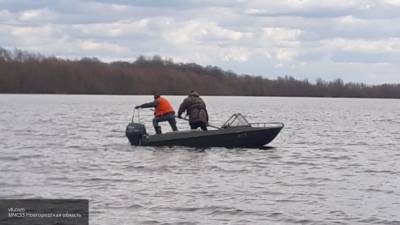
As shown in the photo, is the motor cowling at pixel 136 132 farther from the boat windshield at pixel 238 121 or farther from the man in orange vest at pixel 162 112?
the boat windshield at pixel 238 121

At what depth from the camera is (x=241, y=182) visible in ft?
70.0

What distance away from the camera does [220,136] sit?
92.9 feet

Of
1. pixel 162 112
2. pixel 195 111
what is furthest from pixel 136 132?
pixel 195 111

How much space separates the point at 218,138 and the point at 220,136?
13 centimetres

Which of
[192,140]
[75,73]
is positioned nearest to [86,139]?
[192,140]

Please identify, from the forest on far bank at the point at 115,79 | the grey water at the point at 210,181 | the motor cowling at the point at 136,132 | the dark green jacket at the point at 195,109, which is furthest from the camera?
the forest on far bank at the point at 115,79

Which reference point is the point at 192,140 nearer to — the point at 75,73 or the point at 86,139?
the point at 86,139

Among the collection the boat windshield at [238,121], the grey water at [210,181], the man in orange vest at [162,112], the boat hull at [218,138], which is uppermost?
the man in orange vest at [162,112]

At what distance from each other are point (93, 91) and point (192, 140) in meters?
141

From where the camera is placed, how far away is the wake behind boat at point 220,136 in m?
28.1

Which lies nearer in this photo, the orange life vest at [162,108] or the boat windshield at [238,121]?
the boat windshield at [238,121]

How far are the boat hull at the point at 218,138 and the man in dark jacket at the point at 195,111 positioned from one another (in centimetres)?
54

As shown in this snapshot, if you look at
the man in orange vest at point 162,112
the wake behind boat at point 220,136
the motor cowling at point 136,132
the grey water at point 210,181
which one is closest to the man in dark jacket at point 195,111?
the wake behind boat at point 220,136

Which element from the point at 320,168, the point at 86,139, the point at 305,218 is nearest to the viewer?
the point at 305,218
